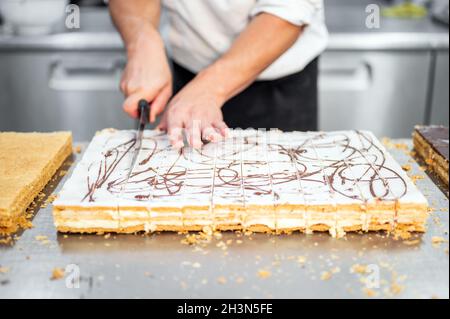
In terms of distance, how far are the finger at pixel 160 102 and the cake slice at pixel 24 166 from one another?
22 centimetres

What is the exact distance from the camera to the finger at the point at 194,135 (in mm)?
1342

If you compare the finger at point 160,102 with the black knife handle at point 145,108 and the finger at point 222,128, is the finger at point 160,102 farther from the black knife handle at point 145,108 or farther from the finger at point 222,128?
the finger at point 222,128

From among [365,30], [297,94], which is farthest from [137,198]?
[365,30]

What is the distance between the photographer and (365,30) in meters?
2.54

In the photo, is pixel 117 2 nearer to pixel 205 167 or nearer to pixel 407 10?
pixel 205 167

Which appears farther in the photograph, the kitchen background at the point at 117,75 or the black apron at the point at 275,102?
the kitchen background at the point at 117,75

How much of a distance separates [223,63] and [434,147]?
21.5 inches

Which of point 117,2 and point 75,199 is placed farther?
point 117,2

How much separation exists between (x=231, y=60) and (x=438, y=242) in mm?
703

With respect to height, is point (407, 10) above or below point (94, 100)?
above

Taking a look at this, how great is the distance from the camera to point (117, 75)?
2.56m

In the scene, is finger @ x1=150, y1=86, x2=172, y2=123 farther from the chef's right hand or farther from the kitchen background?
the kitchen background

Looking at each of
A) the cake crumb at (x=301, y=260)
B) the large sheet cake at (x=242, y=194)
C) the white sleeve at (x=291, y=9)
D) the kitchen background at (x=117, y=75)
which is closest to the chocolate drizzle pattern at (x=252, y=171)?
the large sheet cake at (x=242, y=194)

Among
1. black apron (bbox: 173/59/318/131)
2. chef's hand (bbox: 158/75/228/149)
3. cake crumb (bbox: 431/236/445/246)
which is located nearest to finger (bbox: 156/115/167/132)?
chef's hand (bbox: 158/75/228/149)
